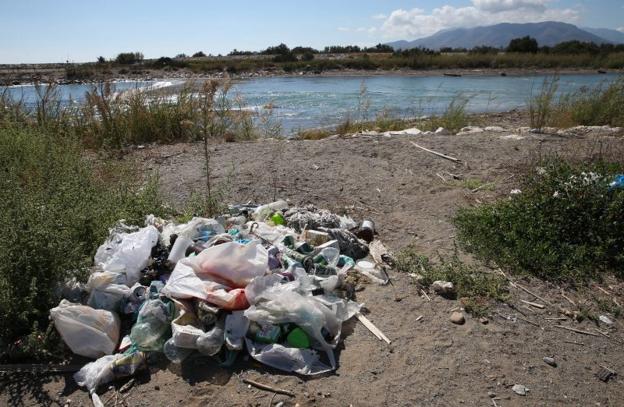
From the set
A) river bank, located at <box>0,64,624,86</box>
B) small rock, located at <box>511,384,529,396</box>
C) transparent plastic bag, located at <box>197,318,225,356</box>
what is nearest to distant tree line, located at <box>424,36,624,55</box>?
river bank, located at <box>0,64,624,86</box>

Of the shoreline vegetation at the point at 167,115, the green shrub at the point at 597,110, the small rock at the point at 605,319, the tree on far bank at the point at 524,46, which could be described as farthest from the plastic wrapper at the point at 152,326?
the tree on far bank at the point at 524,46

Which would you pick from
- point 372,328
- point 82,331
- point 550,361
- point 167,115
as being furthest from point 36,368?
point 167,115

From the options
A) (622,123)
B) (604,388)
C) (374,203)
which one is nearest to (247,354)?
(604,388)

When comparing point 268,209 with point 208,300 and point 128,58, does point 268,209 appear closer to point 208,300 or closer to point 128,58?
point 208,300

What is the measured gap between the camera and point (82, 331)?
7.52 ft

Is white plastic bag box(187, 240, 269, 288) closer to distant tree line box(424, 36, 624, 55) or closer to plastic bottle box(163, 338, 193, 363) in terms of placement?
plastic bottle box(163, 338, 193, 363)

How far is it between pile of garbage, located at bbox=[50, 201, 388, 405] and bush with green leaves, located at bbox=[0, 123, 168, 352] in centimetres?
13

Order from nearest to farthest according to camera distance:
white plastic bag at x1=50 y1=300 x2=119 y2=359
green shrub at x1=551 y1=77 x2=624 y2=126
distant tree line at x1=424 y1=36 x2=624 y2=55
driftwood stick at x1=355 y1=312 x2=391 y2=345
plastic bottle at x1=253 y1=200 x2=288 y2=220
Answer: white plastic bag at x1=50 y1=300 x2=119 y2=359 < driftwood stick at x1=355 y1=312 x2=391 y2=345 < plastic bottle at x1=253 y1=200 x2=288 y2=220 < green shrub at x1=551 y1=77 x2=624 y2=126 < distant tree line at x1=424 y1=36 x2=624 y2=55

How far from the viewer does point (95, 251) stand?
2.89 metres

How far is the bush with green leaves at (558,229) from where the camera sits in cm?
298

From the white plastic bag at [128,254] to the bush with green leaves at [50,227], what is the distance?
3.9 inches

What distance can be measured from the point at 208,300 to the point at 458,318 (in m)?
1.37

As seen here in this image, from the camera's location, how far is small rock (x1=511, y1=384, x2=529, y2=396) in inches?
79.7

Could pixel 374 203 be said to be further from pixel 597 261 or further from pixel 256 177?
pixel 597 261
